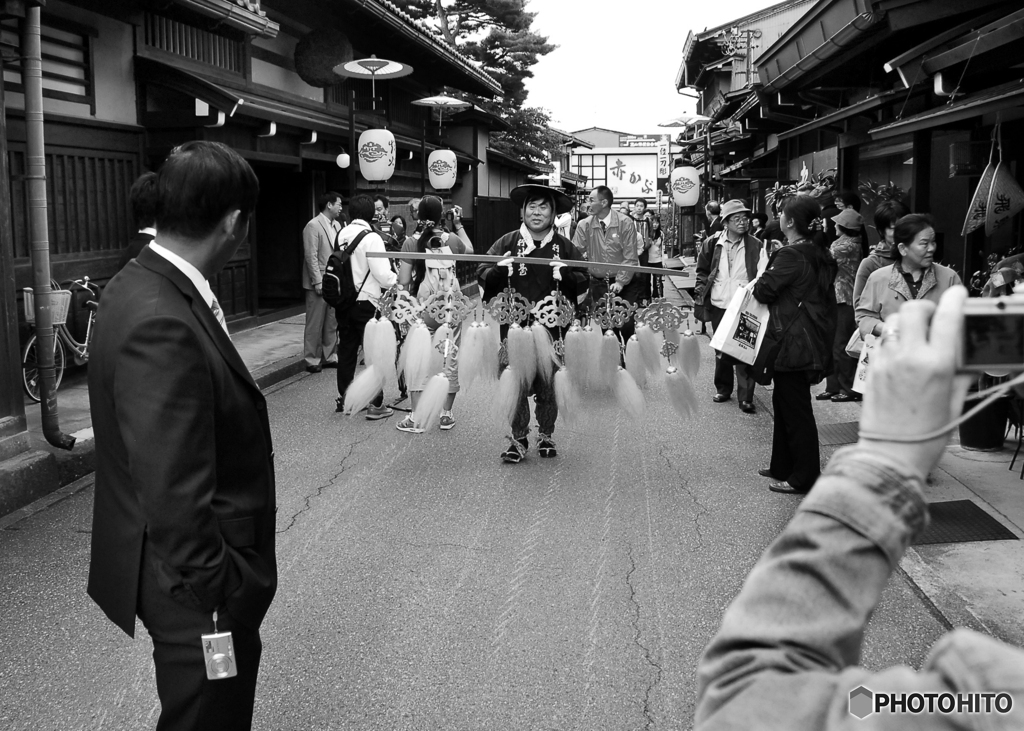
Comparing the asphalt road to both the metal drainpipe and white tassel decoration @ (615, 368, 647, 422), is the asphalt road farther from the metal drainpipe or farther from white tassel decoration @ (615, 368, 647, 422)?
the metal drainpipe

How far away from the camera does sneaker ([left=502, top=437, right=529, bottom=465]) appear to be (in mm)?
7652

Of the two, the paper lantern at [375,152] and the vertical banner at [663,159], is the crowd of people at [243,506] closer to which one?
the paper lantern at [375,152]

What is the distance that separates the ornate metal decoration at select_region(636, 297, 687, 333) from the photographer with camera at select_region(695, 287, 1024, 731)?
567 centimetres

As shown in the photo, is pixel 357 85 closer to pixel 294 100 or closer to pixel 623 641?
pixel 294 100

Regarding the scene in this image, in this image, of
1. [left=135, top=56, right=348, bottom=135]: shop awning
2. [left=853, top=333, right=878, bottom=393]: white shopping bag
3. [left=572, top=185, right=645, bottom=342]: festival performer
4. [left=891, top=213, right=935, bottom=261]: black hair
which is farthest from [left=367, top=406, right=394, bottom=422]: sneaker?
[left=891, top=213, right=935, bottom=261]: black hair

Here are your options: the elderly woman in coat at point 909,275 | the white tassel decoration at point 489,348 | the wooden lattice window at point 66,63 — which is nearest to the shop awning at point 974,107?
the elderly woman in coat at point 909,275

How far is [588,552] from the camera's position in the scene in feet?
18.7

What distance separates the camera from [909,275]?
21.0 ft

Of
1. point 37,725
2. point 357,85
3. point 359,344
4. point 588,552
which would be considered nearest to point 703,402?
point 359,344

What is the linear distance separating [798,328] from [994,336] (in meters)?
5.78

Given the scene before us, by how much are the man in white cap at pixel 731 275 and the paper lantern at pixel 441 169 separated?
37.8ft

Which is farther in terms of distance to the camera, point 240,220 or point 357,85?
point 357,85

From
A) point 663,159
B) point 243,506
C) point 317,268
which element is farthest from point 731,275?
point 663,159

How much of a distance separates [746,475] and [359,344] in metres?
4.17
